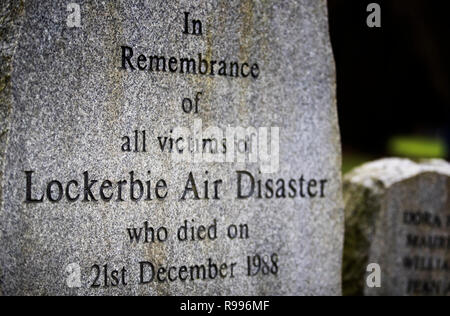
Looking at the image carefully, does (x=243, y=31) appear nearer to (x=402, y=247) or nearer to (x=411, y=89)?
(x=402, y=247)

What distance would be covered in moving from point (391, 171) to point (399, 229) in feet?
1.23

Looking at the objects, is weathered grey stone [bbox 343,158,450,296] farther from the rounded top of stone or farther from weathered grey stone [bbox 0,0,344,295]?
weathered grey stone [bbox 0,0,344,295]

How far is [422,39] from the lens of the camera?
29.3 ft

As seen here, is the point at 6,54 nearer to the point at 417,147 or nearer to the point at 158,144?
the point at 158,144

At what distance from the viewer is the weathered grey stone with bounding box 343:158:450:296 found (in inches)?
162

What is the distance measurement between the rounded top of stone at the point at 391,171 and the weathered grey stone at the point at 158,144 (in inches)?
28.5

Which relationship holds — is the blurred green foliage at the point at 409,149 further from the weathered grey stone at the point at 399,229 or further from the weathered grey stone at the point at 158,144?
the weathered grey stone at the point at 158,144

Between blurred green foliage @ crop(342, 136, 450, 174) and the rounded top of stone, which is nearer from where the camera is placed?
the rounded top of stone

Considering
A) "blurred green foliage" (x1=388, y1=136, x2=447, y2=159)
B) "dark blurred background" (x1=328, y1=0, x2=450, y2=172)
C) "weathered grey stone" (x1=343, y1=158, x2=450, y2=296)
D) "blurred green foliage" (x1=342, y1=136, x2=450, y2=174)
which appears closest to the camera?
"weathered grey stone" (x1=343, y1=158, x2=450, y2=296)

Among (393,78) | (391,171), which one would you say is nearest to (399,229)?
(391,171)

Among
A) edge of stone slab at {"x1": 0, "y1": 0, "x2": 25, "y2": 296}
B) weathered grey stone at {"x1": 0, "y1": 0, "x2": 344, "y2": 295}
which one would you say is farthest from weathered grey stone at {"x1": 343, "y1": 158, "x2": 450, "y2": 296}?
edge of stone slab at {"x1": 0, "y1": 0, "x2": 25, "y2": 296}

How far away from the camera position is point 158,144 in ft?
10.1

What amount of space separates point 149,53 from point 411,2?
6.31 metres

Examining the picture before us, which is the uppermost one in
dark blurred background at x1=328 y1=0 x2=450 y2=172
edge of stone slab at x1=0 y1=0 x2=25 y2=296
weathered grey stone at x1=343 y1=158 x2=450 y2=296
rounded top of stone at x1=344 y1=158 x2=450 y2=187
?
dark blurred background at x1=328 y1=0 x2=450 y2=172
